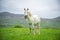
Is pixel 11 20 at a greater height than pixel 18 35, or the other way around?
pixel 11 20

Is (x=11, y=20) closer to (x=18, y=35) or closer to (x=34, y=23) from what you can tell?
(x=18, y=35)

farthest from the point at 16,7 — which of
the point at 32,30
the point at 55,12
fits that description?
the point at 55,12

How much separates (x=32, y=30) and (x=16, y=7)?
0.44 meters

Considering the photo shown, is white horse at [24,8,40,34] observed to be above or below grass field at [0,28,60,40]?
above

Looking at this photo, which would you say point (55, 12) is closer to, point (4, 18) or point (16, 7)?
point (16, 7)

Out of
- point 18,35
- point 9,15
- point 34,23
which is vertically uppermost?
point 9,15

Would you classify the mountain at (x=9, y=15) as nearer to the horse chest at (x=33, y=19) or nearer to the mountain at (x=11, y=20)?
the mountain at (x=11, y=20)

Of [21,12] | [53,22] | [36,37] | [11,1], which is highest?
[11,1]

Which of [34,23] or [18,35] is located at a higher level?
[34,23]

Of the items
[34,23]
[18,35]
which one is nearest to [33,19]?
[34,23]

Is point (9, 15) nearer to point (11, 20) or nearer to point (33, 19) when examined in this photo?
point (11, 20)

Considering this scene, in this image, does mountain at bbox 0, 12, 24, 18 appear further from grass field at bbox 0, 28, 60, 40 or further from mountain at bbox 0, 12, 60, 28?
grass field at bbox 0, 28, 60, 40

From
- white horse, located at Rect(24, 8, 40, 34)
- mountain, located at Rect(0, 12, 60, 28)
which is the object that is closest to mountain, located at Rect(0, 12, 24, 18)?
mountain, located at Rect(0, 12, 60, 28)

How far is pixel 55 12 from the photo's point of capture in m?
2.81
